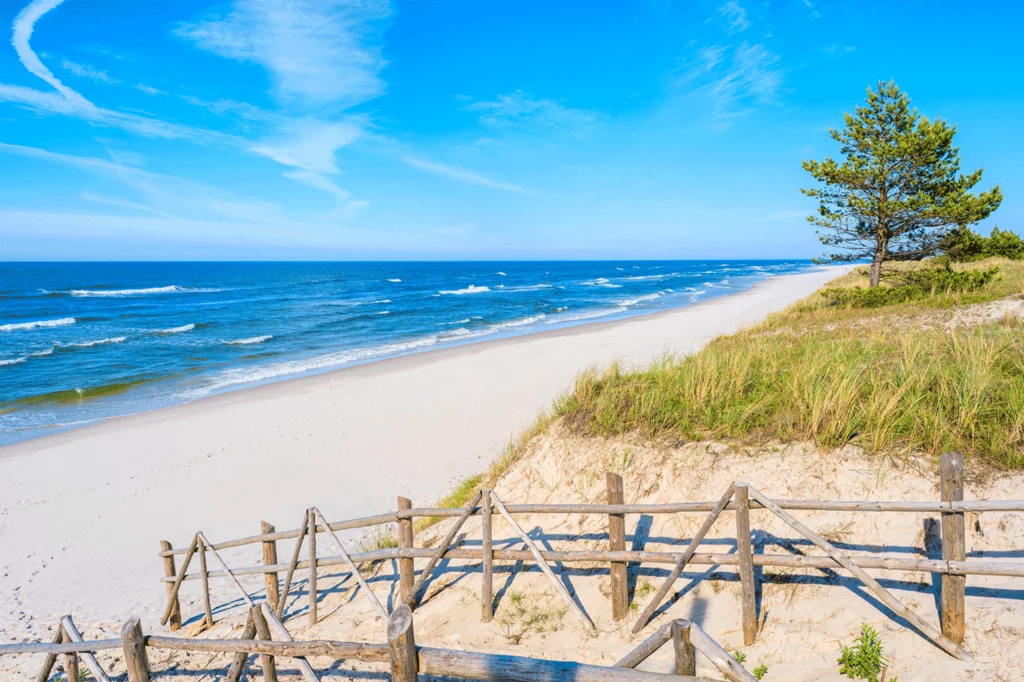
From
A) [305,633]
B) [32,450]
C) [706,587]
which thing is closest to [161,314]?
[32,450]

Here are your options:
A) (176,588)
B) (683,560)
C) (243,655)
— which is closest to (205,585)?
(176,588)

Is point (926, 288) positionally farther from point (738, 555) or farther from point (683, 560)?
point (683, 560)

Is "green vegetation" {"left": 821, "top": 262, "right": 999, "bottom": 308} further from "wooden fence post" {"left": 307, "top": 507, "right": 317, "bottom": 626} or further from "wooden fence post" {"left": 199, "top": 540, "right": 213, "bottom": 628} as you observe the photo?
"wooden fence post" {"left": 199, "top": 540, "right": 213, "bottom": 628}

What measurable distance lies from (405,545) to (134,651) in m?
2.79

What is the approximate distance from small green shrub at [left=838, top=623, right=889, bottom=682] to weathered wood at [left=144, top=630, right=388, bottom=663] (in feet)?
12.1

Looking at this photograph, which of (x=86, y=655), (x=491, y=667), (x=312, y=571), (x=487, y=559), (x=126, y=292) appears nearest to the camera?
(x=491, y=667)

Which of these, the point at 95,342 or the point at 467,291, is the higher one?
the point at 467,291

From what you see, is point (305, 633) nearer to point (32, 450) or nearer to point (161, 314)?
point (32, 450)

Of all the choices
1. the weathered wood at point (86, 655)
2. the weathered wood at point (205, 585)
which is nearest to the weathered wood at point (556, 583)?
the weathered wood at point (86, 655)

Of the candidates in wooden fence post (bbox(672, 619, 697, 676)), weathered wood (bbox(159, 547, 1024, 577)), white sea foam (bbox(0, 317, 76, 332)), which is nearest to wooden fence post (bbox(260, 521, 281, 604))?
weathered wood (bbox(159, 547, 1024, 577))

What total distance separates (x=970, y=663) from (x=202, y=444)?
15302 mm

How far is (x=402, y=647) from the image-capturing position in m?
2.84

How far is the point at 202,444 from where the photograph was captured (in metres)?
14.1

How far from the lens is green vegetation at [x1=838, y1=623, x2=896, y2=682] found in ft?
14.0
